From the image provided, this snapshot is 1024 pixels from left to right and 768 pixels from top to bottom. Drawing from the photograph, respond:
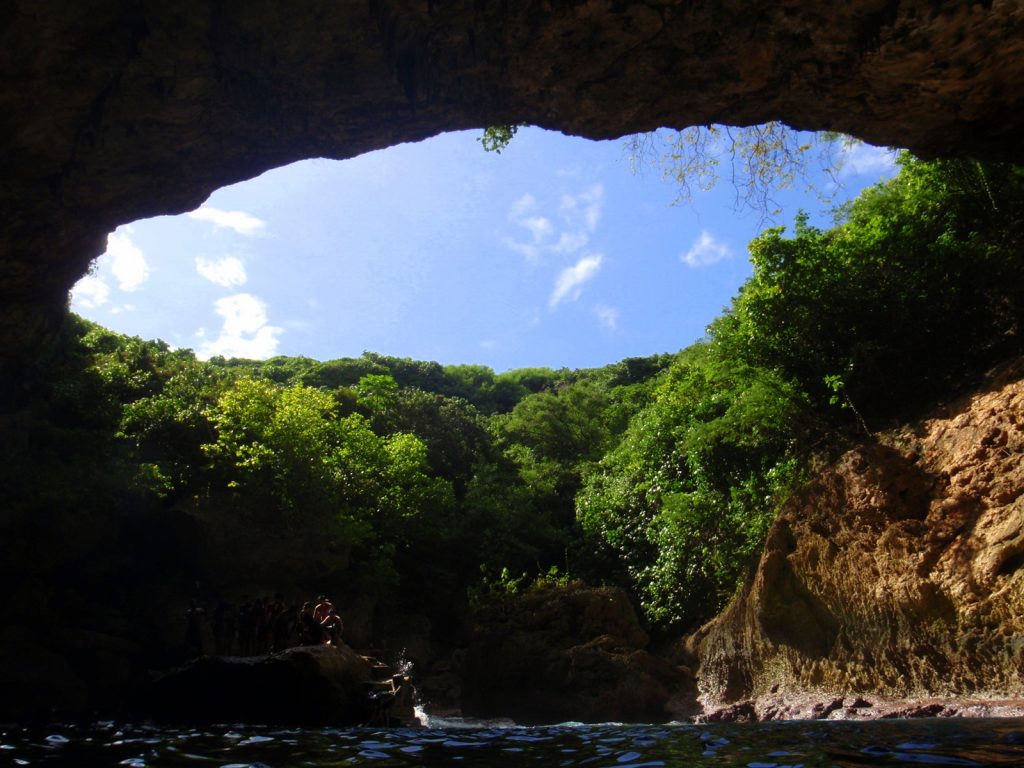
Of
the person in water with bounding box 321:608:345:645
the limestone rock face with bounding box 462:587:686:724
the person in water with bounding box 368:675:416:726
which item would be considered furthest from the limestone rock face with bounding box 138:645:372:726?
the limestone rock face with bounding box 462:587:686:724

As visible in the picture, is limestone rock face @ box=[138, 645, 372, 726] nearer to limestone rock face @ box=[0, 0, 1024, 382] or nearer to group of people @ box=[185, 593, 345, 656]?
group of people @ box=[185, 593, 345, 656]

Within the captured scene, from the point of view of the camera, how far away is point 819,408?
616 inches

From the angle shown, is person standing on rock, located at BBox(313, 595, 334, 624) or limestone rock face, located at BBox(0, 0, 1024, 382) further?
person standing on rock, located at BBox(313, 595, 334, 624)

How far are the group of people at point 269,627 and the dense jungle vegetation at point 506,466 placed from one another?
4.23 meters

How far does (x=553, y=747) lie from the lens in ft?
25.4

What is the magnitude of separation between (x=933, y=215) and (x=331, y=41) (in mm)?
12437

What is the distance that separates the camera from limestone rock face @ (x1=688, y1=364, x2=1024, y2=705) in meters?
10.1

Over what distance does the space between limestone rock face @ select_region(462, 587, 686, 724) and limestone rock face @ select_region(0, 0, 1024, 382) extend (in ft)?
39.5

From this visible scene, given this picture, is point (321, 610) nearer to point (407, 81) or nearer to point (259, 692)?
point (259, 692)

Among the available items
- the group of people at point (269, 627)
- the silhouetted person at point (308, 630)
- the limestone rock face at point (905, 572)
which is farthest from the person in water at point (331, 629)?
the limestone rock face at point (905, 572)

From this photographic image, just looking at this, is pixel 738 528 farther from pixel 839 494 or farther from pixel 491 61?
pixel 491 61

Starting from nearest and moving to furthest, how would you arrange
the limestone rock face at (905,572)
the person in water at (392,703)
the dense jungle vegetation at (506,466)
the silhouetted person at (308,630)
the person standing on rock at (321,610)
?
1. the limestone rock face at (905,572)
2. the person in water at (392,703)
3. the dense jungle vegetation at (506,466)
4. the silhouetted person at (308,630)
5. the person standing on rock at (321,610)

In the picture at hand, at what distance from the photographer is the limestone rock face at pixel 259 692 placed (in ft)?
37.0

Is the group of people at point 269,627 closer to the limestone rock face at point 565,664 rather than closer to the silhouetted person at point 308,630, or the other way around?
the silhouetted person at point 308,630
